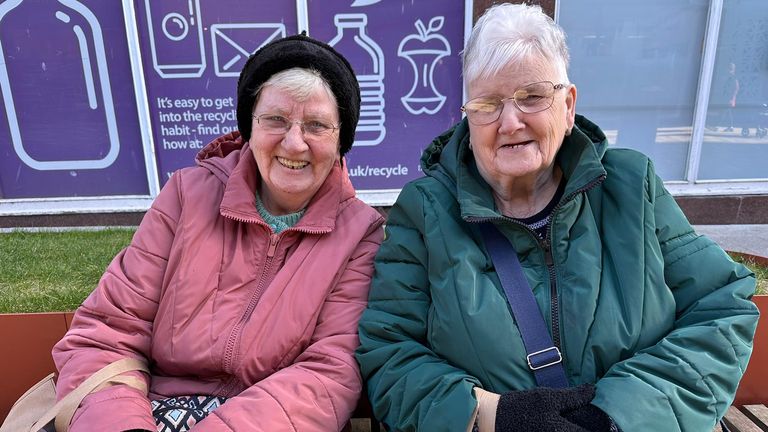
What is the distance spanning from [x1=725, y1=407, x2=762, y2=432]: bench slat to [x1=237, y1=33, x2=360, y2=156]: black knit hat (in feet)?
6.75

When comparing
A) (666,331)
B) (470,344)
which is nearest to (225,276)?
(470,344)

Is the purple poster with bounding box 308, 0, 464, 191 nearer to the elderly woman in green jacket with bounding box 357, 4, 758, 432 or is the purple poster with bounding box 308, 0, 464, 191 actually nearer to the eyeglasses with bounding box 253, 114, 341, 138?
the eyeglasses with bounding box 253, 114, 341, 138

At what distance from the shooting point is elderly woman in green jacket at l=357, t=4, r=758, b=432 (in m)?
1.52

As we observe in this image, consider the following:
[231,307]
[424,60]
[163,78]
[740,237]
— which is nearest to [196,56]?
[163,78]

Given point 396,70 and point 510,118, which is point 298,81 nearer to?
point 510,118

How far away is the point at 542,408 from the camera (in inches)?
58.9

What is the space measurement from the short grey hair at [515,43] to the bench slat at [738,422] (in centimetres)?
175

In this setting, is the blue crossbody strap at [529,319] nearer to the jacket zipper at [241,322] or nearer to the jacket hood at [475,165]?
the jacket hood at [475,165]

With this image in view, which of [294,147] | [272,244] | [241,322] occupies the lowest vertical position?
[241,322]

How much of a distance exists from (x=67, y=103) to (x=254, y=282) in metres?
4.30

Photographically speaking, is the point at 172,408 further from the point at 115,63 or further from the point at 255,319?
the point at 115,63

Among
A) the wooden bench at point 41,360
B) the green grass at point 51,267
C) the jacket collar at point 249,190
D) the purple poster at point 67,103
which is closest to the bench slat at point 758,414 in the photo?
the wooden bench at point 41,360

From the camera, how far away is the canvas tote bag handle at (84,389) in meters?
1.65

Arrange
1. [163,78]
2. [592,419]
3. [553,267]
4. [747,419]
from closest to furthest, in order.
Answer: [592,419]
[553,267]
[747,419]
[163,78]
